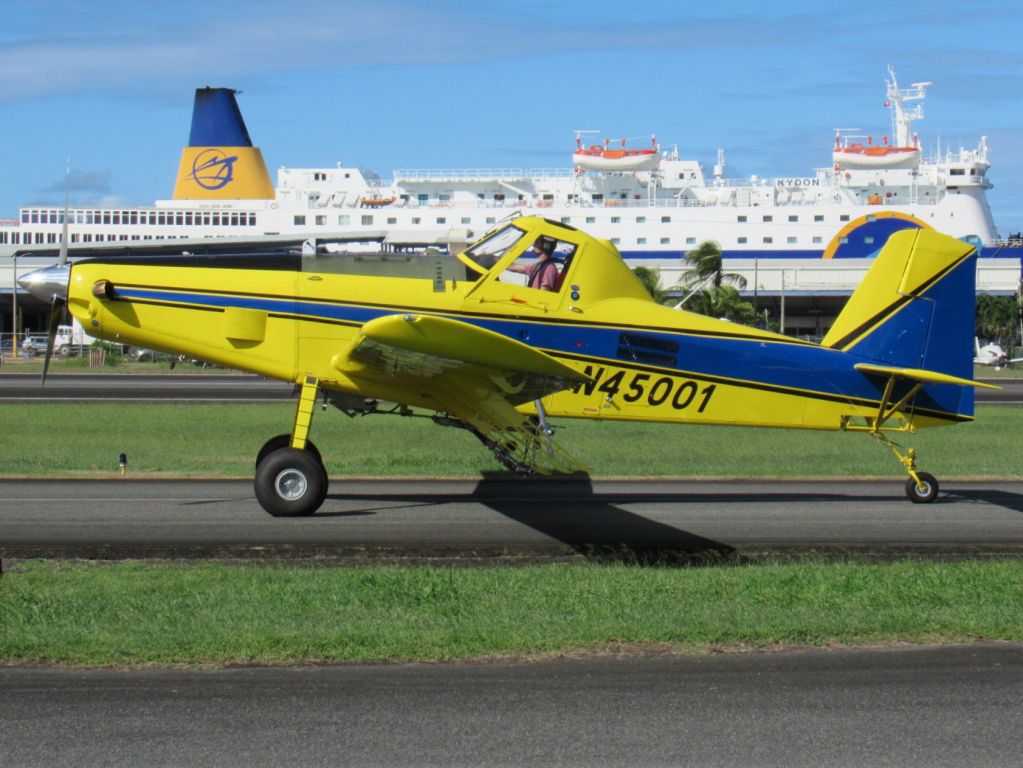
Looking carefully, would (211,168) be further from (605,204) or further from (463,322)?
(463,322)

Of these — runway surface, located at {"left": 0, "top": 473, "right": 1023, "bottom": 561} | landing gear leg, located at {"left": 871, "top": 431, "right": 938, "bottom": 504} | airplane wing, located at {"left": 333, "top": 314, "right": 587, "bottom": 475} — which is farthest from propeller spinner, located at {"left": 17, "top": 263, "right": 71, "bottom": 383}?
landing gear leg, located at {"left": 871, "top": 431, "right": 938, "bottom": 504}

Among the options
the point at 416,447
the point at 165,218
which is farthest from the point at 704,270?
the point at 165,218

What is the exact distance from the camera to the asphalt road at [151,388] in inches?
1331

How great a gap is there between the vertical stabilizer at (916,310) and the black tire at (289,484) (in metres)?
5.98

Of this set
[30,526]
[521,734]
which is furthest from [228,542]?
[521,734]

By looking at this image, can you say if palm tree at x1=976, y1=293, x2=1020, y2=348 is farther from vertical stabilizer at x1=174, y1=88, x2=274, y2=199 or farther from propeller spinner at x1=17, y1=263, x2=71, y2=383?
propeller spinner at x1=17, y1=263, x2=71, y2=383

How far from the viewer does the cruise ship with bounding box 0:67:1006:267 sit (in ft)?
265

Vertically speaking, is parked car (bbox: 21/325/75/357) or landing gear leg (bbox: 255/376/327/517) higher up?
parked car (bbox: 21/325/75/357)

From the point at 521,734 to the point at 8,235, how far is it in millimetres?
89013

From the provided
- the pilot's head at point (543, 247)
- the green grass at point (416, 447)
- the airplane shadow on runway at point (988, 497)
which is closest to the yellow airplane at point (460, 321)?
the pilot's head at point (543, 247)

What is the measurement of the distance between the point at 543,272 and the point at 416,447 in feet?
30.2

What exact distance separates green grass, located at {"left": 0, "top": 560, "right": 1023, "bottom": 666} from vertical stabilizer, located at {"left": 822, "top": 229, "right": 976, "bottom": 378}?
415 centimetres

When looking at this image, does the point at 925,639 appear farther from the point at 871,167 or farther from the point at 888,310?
the point at 871,167

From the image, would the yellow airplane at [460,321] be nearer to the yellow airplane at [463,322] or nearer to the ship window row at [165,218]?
the yellow airplane at [463,322]
